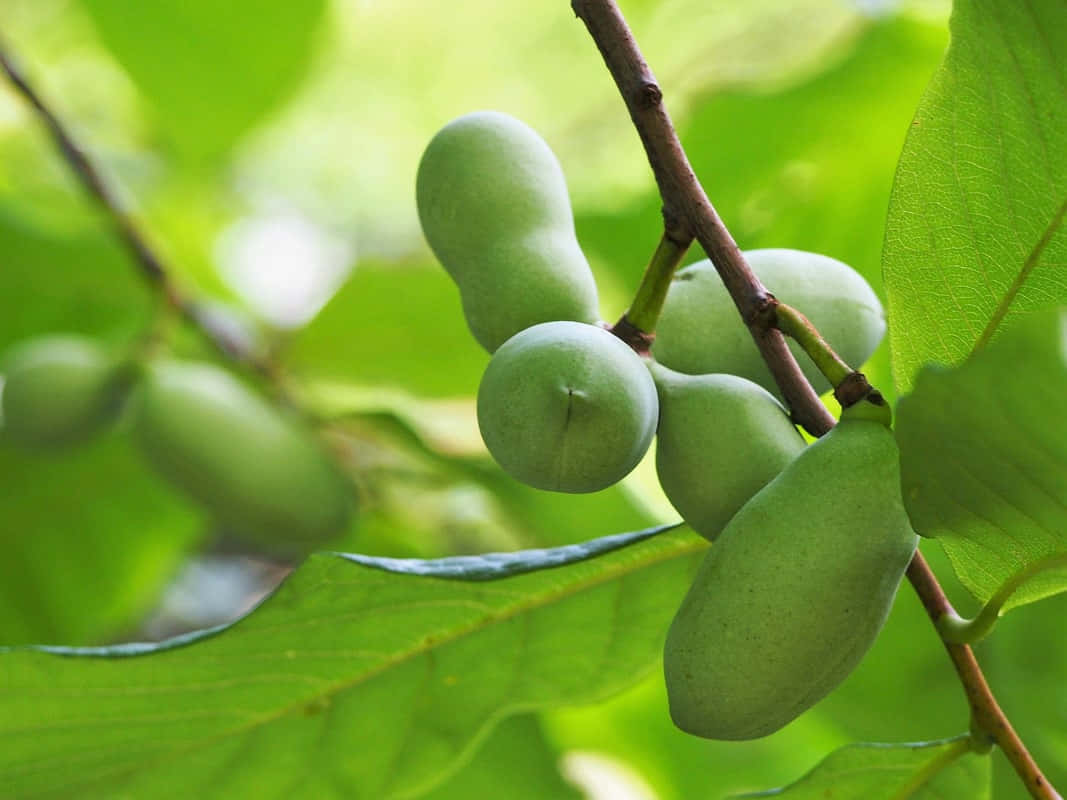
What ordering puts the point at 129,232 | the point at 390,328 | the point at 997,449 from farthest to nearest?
the point at 390,328 → the point at 129,232 → the point at 997,449

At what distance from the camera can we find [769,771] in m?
1.44

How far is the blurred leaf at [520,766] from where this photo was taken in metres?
1.17

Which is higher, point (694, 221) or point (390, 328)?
point (694, 221)

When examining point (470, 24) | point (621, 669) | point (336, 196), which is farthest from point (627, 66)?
point (470, 24)

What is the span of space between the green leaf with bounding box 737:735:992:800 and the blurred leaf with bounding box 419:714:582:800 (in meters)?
0.42

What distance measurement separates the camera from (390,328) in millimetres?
1588

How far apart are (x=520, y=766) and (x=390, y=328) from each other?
62cm

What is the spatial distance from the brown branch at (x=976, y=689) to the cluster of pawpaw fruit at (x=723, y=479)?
0.29 feet

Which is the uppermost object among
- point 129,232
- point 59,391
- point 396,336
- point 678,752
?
A: point 129,232

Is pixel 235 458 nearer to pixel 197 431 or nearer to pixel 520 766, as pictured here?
pixel 197 431

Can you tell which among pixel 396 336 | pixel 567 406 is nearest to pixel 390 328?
pixel 396 336

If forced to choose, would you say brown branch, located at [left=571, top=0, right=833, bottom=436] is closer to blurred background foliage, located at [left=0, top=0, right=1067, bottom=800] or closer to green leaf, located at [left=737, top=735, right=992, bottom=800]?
green leaf, located at [left=737, top=735, right=992, bottom=800]

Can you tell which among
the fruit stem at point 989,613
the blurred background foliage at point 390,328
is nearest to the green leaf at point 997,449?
the fruit stem at point 989,613

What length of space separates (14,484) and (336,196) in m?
1.80
